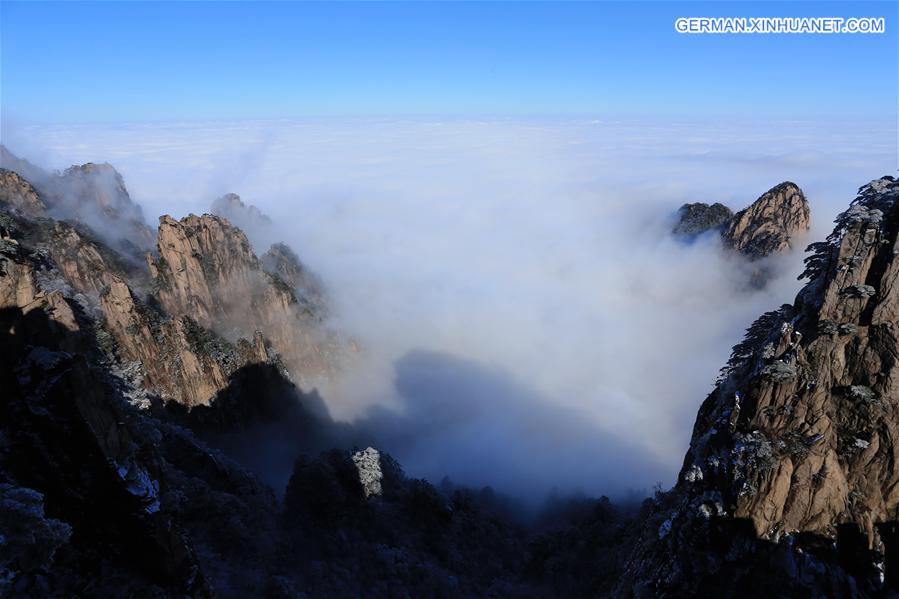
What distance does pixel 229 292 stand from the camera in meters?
105

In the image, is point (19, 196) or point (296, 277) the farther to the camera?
point (296, 277)

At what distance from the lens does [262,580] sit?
109 feet

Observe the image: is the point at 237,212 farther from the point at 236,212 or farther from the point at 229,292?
the point at 229,292

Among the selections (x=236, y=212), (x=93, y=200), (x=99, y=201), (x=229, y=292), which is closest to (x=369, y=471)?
(x=229, y=292)

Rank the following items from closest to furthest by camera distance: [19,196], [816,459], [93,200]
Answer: [816,459] → [19,196] → [93,200]

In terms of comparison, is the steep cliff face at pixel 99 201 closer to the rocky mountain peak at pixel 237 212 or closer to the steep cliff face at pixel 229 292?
the steep cliff face at pixel 229 292

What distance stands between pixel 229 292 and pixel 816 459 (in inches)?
4190

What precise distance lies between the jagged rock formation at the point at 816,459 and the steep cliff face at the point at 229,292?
94609mm

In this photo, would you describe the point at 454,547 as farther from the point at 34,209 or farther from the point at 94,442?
the point at 34,209

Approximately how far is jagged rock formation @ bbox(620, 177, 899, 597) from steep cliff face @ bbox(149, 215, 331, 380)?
94609 mm

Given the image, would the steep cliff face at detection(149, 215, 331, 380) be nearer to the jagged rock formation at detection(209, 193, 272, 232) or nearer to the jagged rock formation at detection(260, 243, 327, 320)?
the jagged rock formation at detection(260, 243, 327, 320)

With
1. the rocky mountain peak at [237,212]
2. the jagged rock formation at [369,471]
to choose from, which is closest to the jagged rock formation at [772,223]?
the jagged rock formation at [369,471]

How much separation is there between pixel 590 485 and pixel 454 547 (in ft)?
175

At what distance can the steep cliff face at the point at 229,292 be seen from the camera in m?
94.7
